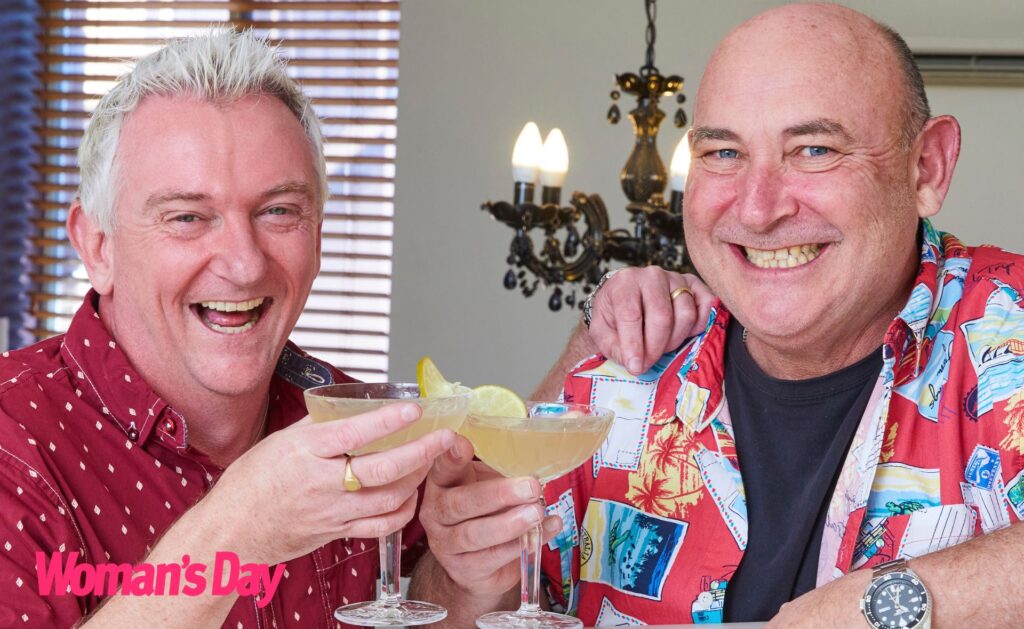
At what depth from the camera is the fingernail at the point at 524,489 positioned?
4.68 feet

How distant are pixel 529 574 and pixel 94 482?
584 mm

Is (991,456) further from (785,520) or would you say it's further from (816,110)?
(816,110)

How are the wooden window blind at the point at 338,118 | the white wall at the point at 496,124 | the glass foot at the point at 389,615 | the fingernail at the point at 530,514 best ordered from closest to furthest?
the glass foot at the point at 389,615 → the fingernail at the point at 530,514 → the white wall at the point at 496,124 → the wooden window blind at the point at 338,118

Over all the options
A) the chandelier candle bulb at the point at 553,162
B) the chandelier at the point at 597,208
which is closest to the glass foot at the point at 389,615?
the chandelier at the point at 597,208

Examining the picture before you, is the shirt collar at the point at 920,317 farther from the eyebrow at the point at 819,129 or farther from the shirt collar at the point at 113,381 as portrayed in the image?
the shirt collar at the point at 113,381

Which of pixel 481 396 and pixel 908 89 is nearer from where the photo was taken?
pixel 481 396

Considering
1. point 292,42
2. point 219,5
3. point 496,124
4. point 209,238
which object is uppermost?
point 219,5

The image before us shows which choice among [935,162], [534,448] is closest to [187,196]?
[534,448]

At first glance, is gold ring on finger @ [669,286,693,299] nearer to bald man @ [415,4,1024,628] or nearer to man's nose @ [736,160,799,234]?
bald man @ [415,4,1024,628]

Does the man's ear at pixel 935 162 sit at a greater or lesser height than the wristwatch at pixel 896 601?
greater

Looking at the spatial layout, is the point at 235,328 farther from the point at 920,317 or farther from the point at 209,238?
the point at 920,317

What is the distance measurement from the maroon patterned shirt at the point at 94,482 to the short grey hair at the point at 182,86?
19 cm

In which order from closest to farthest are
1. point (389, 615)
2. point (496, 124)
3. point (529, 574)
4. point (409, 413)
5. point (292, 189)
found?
1. point (409, 413)
2. point (389, 615)
3. point (529, 574)
4. point (292, 189)
5. point (496, 124)

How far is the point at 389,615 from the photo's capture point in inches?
52.6
